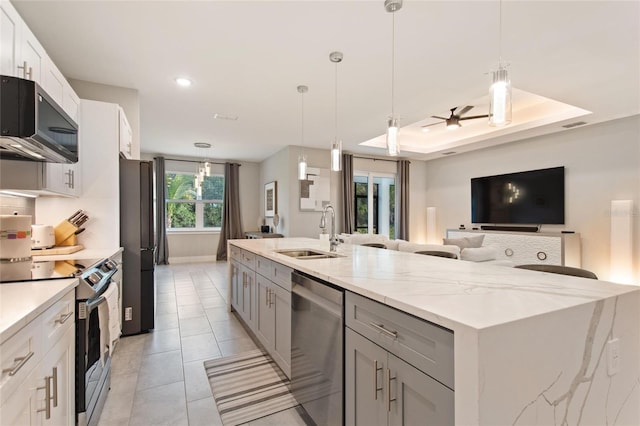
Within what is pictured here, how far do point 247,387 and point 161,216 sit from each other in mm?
5938

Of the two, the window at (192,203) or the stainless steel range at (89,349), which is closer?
the stainless steel range at (89,349)

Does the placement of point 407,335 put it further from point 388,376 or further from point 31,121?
point 31,121

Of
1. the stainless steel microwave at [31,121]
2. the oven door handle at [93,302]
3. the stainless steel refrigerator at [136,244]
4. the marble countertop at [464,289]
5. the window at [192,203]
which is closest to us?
the marble countertop at [464,289]

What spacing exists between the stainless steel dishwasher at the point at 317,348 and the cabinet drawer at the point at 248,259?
94 cm

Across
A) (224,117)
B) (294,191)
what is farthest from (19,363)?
(294,191)

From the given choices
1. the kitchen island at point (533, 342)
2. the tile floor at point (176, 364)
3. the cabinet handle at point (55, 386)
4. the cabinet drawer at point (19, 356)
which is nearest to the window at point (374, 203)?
the tile floor at point (176, 364)

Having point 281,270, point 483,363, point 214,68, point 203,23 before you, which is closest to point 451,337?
point 483,363

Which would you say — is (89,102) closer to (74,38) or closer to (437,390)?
(74,38)

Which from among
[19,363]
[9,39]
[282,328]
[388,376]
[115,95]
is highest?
[115,95]

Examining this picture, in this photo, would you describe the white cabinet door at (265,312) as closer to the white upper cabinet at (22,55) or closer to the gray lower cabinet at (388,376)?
the gray lower cabinet at (388,376)

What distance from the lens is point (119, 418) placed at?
1825 millimetres

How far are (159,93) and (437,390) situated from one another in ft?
13.2

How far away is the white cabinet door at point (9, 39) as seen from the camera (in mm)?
1663

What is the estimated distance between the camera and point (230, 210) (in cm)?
775
